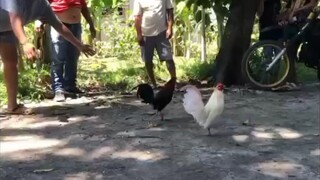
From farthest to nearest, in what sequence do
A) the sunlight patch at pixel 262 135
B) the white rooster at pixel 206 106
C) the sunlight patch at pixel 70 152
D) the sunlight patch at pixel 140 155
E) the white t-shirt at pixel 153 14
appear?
1. the white t-shirt at pixel 153 14
2. the sunlight patch at pixel 262 135
3. the white rooster at pixel 206 106
4. the sunlight patch at pixel 70 152
5. the sunlight patch at pixel 140 155

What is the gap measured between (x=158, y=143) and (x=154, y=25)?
2.82m

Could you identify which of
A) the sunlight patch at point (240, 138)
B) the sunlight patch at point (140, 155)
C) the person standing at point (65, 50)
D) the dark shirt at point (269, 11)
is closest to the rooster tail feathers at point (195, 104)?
the sunlight patch at point (240, 138)

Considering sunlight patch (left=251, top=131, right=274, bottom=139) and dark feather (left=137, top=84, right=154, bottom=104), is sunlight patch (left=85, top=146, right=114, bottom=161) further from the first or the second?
sunlight patch (left=251, top=131, right=274, bottom=139)

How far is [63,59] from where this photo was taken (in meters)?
7.35

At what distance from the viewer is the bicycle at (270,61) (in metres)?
7.71

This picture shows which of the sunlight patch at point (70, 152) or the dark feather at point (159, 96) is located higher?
the dark feather at point (159, 96)

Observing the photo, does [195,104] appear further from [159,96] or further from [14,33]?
[14,33]

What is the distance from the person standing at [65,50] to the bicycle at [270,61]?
6.64ft

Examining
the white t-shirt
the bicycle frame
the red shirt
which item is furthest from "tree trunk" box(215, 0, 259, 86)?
the red shirt

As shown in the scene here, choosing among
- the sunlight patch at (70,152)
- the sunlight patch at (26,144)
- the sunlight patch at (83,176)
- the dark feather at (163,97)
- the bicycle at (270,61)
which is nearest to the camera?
the sunlight patch at (83,176)

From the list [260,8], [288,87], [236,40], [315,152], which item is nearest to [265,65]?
[288,87]

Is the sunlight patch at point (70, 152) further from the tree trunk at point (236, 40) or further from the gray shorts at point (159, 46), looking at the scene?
the tree trunk at point (236, 40)

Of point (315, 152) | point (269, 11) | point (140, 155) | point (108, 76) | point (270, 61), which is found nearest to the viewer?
point (140, 155)

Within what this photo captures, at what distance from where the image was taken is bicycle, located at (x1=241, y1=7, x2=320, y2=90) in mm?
7711
